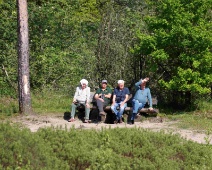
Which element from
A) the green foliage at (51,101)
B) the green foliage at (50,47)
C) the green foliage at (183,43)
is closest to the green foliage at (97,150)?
the green foliage at (183,43)

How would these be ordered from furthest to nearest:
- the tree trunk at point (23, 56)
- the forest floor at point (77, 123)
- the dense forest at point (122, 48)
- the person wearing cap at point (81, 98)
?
the dense forest at point (122, 48), the person wearing cap at point (81, 98), the tree trunk at point (23, 56), the forest floor at point (77, 123)

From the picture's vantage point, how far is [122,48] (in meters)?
13.9

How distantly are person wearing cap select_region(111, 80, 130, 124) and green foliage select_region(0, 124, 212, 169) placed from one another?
14.8ft

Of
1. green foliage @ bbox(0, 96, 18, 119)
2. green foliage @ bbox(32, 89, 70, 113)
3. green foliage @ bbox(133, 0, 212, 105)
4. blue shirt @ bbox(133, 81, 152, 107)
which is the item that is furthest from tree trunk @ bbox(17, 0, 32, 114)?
green foliage @ bbox(133, 0, 212, 105)

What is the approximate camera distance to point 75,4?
62.1ft

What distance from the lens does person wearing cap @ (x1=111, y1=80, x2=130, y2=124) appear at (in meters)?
11.4

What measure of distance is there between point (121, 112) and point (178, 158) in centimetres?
531

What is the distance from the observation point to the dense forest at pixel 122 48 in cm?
1183

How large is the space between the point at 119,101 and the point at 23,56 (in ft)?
8.86

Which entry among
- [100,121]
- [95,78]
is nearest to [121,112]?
[100,121]

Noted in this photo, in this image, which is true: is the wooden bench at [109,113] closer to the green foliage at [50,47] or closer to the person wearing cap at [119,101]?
the person wearing cap at [119,101]

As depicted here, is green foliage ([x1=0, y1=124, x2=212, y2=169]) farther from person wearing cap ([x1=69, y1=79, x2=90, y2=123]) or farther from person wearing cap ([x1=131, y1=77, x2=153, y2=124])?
person wearing cap ([x1=69, y1=79, x2=90, y2=123])

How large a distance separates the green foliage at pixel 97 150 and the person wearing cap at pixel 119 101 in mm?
4509

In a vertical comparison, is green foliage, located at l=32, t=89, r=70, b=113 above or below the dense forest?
below
